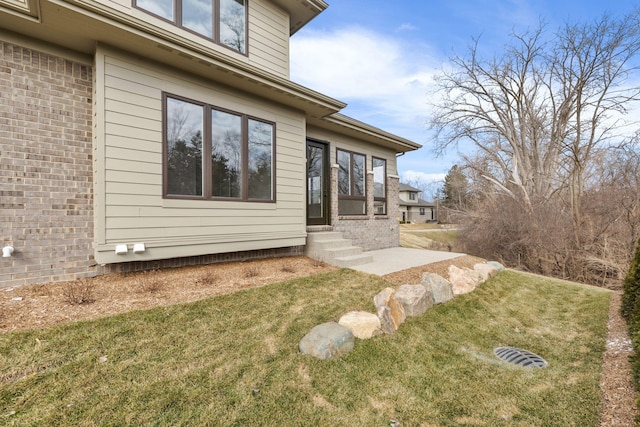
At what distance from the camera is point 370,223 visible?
30.1 ft

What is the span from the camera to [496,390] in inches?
113

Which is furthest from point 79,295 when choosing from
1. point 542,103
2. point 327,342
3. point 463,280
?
point 542,103

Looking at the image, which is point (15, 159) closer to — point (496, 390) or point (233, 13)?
point (233, 13)

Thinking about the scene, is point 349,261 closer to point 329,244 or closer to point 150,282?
point 329,244

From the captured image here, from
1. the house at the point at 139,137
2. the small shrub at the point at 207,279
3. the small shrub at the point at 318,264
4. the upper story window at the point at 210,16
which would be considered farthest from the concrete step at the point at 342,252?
the upper story window at the point at 210,16

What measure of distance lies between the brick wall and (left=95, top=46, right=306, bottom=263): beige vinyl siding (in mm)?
689

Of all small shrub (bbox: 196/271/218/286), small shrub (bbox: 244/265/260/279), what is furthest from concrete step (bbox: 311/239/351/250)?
small shrub (bbox: 196/271/218/286)

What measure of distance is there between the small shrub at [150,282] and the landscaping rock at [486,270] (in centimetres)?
628

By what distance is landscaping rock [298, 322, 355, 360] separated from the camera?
307 cm

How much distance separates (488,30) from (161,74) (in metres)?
15.7

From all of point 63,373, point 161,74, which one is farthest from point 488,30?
point 63,373

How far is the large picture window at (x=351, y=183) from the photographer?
849cm

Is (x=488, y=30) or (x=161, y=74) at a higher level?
(x=488, y=30)

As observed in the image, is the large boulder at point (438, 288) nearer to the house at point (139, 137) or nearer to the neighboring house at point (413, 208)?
the house at point (139, 137)
